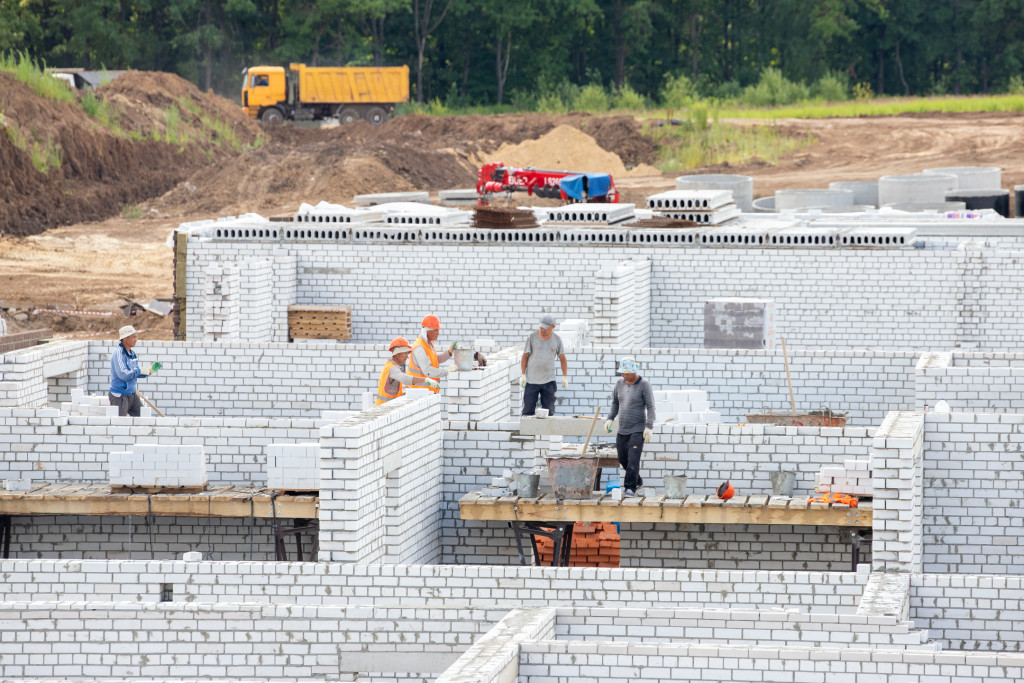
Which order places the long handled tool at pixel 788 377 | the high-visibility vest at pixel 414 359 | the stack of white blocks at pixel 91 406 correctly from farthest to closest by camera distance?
the long handled tool at pixel 788 377, the stack of white blocks at pixel 91 406, the high-visibility vest at pixel 414 359

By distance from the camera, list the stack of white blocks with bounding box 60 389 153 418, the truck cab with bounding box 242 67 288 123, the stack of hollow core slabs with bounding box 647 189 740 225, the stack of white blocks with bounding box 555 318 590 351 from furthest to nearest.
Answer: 1. the truck cab with bounding box 242 67 288 123
2. the stack of hollow core slabs with bounding box 647 189 740 225
3. the stack of white blocks with bounding box 555 318 590 351
4. the stack of white blocks with bounding box 60 389 153 418

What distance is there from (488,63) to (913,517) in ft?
163

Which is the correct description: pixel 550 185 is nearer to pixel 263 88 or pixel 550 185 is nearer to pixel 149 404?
pixel 149 404

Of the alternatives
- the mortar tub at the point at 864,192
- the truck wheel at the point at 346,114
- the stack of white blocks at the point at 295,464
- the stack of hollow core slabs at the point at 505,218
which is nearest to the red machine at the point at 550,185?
the mortar tub at the point at 864,192

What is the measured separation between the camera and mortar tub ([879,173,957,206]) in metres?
25.9

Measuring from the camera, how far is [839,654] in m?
7.14

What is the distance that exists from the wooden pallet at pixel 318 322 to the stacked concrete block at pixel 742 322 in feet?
13.9

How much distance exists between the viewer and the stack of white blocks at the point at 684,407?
12602 millimetres

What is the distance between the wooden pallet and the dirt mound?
2435 cm

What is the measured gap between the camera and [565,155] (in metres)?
41.3

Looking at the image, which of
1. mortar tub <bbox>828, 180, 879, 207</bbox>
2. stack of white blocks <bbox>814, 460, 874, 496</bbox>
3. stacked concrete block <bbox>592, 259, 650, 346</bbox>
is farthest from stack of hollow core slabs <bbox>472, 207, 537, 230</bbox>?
mortar tub <bbox>828, 180, 879, 207</bbox>

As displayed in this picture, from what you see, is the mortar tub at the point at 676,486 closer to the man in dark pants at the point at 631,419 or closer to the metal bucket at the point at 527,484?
the man in dark pants at the point at 631,419

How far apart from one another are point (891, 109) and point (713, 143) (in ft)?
21.4

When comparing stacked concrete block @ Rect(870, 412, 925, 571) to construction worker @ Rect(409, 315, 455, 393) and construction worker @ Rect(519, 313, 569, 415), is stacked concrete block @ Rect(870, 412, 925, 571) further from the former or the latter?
construction worker @ Rect(519, 313, 569, 415)
